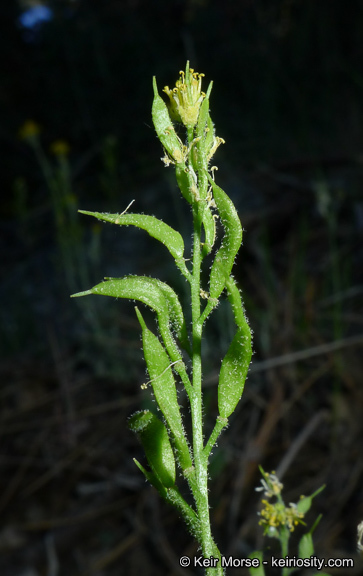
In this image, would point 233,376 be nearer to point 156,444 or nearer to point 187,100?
point 156,444

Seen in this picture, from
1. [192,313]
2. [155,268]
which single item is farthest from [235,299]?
[155,268]

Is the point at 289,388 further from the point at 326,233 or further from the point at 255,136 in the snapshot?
the point at 255,136

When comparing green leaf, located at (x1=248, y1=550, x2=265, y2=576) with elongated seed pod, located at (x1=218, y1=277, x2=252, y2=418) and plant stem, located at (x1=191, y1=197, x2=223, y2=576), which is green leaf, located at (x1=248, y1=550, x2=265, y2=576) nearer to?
plant stem, located at (x1=191, y1=197, x2=223, y2=576)

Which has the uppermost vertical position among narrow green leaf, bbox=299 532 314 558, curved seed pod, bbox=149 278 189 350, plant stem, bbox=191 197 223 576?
curved seed pod, bbox=149 278 189 350

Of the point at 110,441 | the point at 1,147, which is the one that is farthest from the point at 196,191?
the point at 1,147

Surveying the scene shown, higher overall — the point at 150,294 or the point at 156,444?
the point at 150,294

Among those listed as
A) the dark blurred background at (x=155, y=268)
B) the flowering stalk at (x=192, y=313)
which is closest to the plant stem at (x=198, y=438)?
the flowering stalk at (x=192, y=313)

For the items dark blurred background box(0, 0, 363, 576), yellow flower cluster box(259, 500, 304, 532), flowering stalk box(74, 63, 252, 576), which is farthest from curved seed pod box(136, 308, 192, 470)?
dark blurred background box(0, 0, 363, 576)
